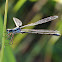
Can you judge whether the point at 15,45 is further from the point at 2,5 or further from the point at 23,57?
the point at 2,5

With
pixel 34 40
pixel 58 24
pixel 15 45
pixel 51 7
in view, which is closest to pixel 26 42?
pixel 34 40

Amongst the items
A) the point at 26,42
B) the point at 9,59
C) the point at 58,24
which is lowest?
the point at 9,59

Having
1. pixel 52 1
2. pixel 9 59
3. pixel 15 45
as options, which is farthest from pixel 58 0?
pixel 9 59

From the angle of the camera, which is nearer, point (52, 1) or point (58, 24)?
point (58, 24)

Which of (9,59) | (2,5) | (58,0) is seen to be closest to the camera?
(9,59)

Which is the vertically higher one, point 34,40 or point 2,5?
point 2,5

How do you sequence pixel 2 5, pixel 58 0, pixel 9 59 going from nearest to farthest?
pixel 9 59 → pixel 58 0 → pixel 2 5
